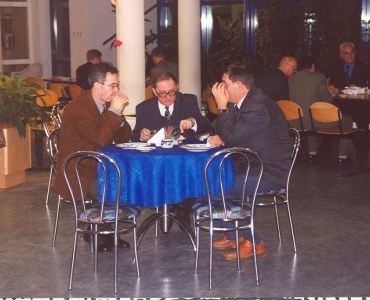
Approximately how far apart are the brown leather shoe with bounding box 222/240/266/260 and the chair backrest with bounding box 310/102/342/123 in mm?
3398

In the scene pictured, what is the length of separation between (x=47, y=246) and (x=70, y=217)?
96 centimetres

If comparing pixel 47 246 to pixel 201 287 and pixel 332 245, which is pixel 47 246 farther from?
pixel 332 245

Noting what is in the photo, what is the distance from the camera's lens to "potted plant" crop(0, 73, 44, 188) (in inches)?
327

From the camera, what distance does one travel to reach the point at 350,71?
36.6 feet

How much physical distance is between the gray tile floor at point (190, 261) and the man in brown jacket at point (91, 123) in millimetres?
579

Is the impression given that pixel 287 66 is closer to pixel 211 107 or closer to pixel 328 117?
pixel 328 117

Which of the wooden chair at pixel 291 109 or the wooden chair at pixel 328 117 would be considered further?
the wooden chair at pixel 291 109

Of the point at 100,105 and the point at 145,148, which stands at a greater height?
the point at 100,105

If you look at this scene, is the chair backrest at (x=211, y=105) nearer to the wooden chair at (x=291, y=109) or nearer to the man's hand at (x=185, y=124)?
the wooden chair at (x=291, y=109)

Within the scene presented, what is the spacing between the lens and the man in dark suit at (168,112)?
20.3ft

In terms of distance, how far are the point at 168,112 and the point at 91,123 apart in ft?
3.02

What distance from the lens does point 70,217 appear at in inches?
279

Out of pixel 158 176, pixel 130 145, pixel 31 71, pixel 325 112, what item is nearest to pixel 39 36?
pixel 31 71

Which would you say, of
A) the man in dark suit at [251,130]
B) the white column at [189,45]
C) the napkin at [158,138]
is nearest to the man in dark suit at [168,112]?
the napkin at [158,138]
